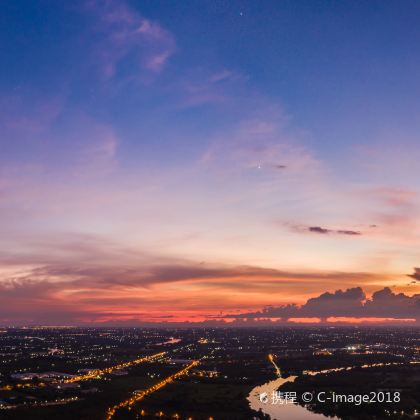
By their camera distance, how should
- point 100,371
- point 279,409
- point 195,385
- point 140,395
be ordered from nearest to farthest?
point 279,409
point 140,395
point 195,385
point 100,371

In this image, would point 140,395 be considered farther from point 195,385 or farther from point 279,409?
point 279,409

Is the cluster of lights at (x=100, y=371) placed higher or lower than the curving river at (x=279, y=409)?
lower

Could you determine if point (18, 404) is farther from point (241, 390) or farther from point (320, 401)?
point (320, 401)

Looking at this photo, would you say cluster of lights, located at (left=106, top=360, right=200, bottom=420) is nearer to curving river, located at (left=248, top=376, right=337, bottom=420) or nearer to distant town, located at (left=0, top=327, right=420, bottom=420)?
distant town, located at (left=0, top=327, right=420, bottom=420)

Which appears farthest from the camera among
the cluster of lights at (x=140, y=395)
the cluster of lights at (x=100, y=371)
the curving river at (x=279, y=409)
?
the cluster of lights at (x=100, y=371)

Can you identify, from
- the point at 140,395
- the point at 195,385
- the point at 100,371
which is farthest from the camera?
the point at 100,371

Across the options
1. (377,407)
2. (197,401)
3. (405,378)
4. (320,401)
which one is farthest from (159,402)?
(405,378)

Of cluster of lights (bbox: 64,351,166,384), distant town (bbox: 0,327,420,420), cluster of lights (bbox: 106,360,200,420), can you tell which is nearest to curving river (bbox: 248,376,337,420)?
distant town (bbox: 0,327,420,420)

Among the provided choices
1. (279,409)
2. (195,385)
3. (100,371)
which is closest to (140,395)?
(195,385)

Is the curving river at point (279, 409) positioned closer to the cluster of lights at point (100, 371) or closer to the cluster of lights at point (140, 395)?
the cluster of lights at point (140, 395)

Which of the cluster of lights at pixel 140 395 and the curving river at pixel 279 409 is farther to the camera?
the cluster of lights at pixel 140 395

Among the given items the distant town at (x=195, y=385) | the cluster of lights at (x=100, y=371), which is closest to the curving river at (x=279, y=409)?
the distant town at (x=195, y=385)
